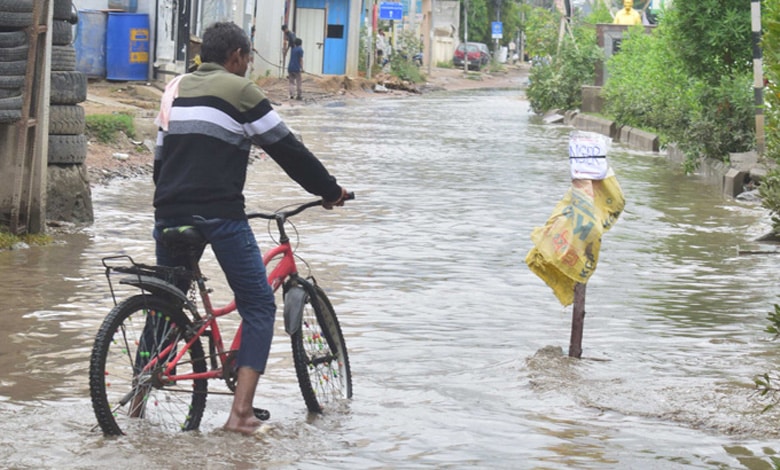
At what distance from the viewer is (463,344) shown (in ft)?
26.1

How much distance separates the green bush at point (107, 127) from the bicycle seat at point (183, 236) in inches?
462

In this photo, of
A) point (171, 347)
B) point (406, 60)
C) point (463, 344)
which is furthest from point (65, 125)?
point (406, 60)

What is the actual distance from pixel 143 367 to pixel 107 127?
11991mm

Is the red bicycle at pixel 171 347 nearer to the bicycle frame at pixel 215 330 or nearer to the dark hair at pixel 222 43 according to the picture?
the bicycle frame at pixel 215 330

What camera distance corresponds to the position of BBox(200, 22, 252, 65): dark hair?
19.0ft

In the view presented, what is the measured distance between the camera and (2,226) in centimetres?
1041

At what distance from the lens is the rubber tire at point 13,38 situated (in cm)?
1004

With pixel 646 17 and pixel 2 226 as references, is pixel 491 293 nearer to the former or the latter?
pixel 2 226

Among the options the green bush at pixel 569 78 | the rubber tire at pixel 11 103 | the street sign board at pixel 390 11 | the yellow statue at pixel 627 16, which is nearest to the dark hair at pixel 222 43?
the rubber tire at pixel 11 103

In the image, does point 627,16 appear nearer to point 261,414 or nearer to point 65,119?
point 65,119

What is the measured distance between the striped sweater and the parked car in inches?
2871

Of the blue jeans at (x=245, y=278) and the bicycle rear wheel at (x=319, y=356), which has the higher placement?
the blue jeans at (x=245, y=278)

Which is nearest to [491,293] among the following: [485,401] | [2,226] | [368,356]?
[368,356]

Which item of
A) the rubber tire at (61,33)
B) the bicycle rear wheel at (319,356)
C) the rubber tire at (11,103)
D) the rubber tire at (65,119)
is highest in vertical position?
the rubber tire at (61,33)
